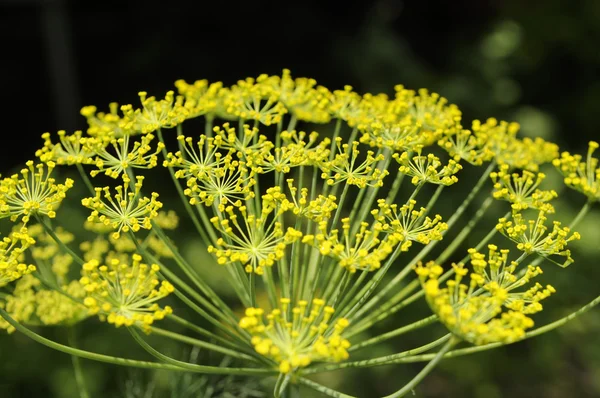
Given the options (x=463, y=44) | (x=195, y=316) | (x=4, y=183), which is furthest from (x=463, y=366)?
(x=4, y=183)

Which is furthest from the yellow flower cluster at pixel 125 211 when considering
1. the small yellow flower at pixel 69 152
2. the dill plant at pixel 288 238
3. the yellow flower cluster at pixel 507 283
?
the yellow flower cluster at pixel 507 283

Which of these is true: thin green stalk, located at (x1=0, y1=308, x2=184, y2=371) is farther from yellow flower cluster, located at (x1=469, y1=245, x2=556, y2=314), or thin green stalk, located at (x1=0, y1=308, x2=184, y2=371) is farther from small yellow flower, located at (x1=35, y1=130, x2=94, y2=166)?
yellow flower cluster, located at (x1=469, y1=245, x2=556, y2=314)

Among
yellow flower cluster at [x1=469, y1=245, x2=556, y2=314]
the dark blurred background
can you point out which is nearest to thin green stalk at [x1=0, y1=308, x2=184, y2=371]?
yellow flower cluster at [x1=469, y1=245, x2=556, y2=314]

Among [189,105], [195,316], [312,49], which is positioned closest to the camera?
[189,105]

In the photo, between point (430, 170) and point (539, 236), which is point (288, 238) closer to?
point (430, 170)

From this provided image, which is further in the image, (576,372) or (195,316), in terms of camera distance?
(576,372)

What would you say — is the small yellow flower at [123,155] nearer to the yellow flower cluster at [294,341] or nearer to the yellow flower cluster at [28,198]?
the yellow flower cluster at [28,198]

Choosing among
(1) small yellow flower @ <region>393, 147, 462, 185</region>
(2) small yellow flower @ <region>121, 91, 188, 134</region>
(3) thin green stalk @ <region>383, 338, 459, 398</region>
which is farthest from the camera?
(2) small yellow flower @ <region>121, 91, 188, 134</region>

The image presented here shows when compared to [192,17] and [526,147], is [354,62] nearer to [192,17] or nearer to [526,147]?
[192,17]
